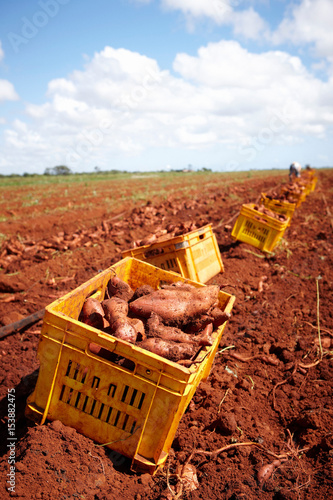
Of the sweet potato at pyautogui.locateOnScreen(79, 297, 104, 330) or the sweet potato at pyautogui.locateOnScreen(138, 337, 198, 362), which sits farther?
the sweet potato at pyautogui.locateOnScreen(79, 297, 104, 330)

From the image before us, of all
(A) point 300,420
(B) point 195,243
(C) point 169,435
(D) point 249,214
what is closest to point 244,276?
(D) point 249,214

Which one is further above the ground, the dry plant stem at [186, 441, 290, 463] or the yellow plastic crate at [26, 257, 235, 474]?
the yellow plastic crate at [26, 257, 235, 474]

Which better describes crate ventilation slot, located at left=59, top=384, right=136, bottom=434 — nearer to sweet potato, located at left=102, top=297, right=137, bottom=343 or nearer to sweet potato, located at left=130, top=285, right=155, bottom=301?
sweet potato, located at left=102, top=297, right=137, bottom=343

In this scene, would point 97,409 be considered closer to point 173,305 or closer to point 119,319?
point 119,319

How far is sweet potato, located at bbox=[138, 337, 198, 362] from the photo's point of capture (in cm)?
235

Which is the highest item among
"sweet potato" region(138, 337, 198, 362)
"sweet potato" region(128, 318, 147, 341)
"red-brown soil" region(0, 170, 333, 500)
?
"sweet potato" region(138, 337, 198, 362)

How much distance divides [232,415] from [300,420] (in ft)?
2.18

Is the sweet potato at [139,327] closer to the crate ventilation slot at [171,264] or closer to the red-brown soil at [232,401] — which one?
the red-brown soil at [232,401]

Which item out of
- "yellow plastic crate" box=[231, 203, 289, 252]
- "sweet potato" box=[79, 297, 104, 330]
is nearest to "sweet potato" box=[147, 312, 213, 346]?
"sweet potato" box=[79, 297, 104, 330]

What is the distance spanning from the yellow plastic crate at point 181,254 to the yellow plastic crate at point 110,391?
1.89 m

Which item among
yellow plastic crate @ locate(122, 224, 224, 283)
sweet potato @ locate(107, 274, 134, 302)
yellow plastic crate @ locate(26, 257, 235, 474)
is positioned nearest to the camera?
yellow plastic crate @ locate(26, 257, 235, 474)

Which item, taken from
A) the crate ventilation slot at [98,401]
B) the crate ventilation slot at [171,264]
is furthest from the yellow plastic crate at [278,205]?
the crate ventilation slot at [98,401]

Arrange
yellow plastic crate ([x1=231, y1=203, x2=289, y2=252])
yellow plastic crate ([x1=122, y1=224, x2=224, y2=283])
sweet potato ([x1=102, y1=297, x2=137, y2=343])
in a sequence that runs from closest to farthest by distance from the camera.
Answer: sweet potato ([x1=102, y1=297, x2=137, y2=343]) < yellow plastic crate ([x1=122, y1=224, x2=224, y2=283]) < yellow plastic crate ([x1=231, y1=203, x2=289, y2=252])

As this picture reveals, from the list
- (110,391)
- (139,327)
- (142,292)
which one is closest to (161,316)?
(139,327)
